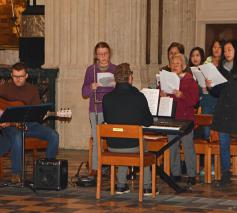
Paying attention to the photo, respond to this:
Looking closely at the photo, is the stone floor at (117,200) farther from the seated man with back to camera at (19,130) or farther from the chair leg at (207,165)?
the seated man with back to camera at (19,130)

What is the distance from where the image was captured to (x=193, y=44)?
690 inches

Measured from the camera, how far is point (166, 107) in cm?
1267

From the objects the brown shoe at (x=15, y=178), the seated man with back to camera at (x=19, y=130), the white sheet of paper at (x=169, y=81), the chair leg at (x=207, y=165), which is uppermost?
the white sheet of paper at (x=169, y=81)

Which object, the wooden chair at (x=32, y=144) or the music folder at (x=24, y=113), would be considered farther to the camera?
the wooden chair at (x=32, y=144)

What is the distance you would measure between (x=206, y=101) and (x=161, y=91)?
1.34 m

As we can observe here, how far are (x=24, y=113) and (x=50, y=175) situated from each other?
0.85 metres

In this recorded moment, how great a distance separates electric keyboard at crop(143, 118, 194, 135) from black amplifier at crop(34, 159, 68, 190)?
44.9 inches

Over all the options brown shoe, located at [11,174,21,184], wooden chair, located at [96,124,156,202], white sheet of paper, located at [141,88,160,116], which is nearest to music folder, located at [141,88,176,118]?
white sheet of paper, located at [141,88,160,116]

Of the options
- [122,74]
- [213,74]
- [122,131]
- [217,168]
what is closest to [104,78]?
[122,74]

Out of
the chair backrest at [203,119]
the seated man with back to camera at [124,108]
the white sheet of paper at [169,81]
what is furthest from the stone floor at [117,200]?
the white sheet of paper at [169,81]

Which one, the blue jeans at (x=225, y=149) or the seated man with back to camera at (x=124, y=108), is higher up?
the seated man with back to camera at (x=124, y=108)

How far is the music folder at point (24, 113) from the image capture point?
38.8ft

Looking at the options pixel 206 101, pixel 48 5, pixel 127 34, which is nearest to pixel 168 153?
pixel 206 101

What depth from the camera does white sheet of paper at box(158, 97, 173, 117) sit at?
498 inches
